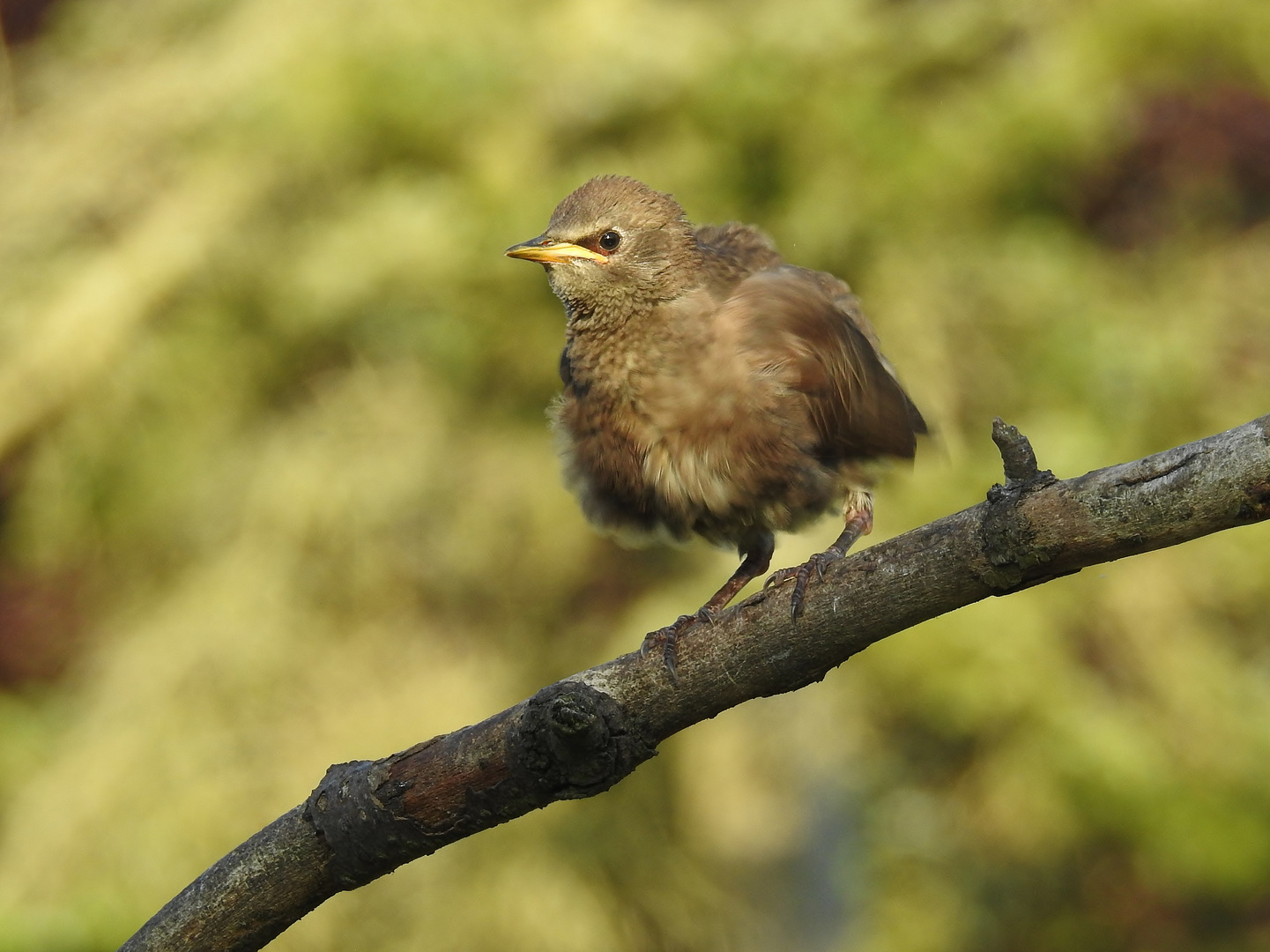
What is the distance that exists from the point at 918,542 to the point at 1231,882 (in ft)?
13.9

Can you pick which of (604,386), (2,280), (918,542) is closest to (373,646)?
(2,280)

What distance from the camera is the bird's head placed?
296cm

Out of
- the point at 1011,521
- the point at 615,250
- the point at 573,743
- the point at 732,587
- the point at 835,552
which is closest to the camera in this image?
the point at 1011,521

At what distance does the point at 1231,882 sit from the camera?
547 cm

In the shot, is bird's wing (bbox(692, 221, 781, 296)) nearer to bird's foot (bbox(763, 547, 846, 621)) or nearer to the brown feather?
the brown feather

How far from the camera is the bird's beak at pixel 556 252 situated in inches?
117

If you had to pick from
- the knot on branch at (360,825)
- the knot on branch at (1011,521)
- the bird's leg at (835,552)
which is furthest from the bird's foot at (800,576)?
the knot on branch at (360,825)

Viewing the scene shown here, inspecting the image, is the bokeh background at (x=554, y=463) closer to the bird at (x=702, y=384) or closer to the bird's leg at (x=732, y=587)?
the bird's leg at (x=732, y=587)

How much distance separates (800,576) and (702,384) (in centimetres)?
79

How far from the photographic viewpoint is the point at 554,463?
18.9 feet

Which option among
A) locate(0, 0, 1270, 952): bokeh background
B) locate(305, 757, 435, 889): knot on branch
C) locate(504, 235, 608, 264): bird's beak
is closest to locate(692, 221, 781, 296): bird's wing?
locate(504, 235, 608, 264): bird's beak

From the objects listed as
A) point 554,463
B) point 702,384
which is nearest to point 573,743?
point 702,384

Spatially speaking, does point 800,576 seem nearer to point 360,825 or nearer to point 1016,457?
point 1016,457

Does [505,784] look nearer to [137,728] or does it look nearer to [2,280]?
[137,728]
